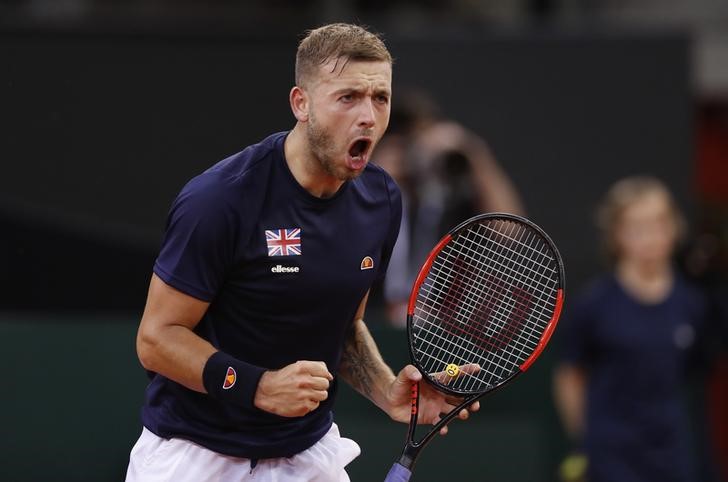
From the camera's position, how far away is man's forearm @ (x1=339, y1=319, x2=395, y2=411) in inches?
167

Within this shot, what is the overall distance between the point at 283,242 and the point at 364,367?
0.67 m

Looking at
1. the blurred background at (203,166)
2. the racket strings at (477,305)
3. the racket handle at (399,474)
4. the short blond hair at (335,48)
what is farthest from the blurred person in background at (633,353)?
the short blond hair at (335,48)

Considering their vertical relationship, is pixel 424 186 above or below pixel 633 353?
above

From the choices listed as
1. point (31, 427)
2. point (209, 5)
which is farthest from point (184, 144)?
point (209, 5)

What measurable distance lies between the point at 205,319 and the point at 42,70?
450 cm

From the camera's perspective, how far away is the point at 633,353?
21.5ft

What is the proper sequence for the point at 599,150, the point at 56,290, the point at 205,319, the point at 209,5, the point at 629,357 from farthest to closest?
the point at 209,5 → the point at 599,150 → the point at 56,290 → the point at 629,357 → the point at 205,319

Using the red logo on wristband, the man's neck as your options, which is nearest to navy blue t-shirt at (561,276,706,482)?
the man's neck

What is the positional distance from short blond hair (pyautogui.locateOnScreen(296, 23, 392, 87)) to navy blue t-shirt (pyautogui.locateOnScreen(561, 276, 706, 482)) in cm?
318

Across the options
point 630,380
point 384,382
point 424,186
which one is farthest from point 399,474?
point 424,186

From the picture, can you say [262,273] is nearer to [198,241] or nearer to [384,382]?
[198,241]

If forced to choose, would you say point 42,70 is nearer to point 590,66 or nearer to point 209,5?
point 590,66

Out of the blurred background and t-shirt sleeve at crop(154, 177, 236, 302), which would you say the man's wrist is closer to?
t-shirt sleeve at crop(154, 177, 236, 302)

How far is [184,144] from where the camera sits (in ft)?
26.9
